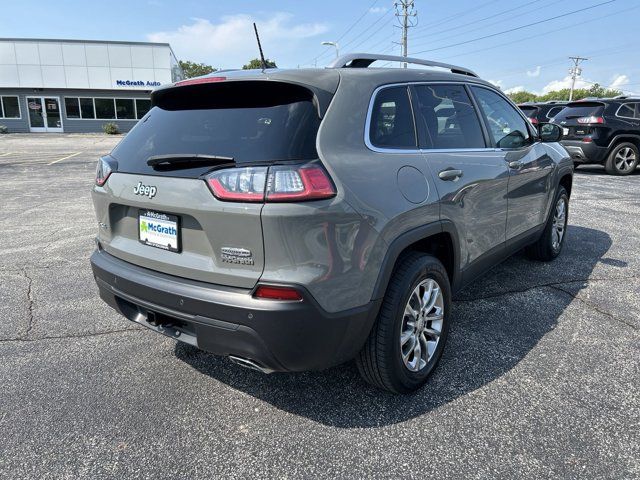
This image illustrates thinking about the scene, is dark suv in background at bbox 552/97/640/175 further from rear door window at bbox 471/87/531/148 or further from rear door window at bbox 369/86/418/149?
rear door window at bbox 369/86/418/149

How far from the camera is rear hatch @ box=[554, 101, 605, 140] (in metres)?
11.7

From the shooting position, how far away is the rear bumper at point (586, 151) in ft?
39.1

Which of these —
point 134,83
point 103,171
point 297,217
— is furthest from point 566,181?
point 134,83

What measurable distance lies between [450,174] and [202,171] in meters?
1.49

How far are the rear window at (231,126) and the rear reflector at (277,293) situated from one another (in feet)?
1.85

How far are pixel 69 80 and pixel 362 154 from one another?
39.8 metres

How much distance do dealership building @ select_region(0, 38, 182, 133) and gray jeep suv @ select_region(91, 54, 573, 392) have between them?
35.9m

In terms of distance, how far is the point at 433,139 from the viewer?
289 cm

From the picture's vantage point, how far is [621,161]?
40.0 ft

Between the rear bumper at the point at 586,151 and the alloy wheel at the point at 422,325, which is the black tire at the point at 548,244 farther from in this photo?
the rear bumper at the point at 586,151

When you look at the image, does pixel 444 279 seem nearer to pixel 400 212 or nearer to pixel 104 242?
pixel 400 212

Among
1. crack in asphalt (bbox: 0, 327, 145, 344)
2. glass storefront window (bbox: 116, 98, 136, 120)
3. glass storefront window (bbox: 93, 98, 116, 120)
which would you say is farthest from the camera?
glass storefront window (bbox: 116, 98, 136, 120)

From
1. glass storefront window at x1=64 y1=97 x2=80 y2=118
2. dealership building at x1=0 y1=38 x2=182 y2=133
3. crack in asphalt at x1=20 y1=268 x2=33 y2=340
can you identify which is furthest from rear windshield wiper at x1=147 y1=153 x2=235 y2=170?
glass storefront window at x1=64 y1=97 x2=80 y2=118

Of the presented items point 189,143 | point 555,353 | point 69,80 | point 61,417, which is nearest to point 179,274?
point 189,143
